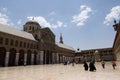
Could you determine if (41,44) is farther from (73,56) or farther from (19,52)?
(73,56)

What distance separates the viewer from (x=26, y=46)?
134ft

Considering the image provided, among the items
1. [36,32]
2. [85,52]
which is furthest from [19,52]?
[85,52]

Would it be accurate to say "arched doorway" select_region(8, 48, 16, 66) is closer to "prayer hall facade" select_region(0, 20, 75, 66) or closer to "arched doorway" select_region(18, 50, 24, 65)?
"prayer hall facade" select_region(0, 20, 75, 66)

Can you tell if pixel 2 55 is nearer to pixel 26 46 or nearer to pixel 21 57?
pixel 21 57

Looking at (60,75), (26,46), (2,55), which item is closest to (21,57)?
(26,46)

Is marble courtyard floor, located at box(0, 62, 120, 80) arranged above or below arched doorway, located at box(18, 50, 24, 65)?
below

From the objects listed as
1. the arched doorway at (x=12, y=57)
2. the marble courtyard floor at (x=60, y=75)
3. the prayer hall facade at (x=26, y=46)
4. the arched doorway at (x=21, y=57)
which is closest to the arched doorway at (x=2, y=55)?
the prayer hall facade at (x=26, y=46)

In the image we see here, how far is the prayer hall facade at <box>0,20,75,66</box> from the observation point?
110 ft

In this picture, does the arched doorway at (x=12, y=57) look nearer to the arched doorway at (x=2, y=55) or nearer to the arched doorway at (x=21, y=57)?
the arched doorway at (x=2, y=55)

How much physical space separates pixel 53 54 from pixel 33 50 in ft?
48.4

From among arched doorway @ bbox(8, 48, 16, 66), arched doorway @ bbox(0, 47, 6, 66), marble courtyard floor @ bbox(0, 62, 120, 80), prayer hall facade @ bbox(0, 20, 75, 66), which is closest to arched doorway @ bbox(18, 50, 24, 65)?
prayer hall facade @ bbox(0, 20, 75, 66)

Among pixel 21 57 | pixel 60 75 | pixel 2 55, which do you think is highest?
pixel 2 55

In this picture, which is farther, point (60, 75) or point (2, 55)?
point (2, 55)

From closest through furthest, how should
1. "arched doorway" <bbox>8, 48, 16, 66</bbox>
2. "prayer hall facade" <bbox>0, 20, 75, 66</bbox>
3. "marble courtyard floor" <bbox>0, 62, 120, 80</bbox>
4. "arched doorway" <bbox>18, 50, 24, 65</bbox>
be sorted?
1. "marble courtyard floor" <bbox>0, 62, 120, 80</bbox>
2. "prayer hall facade" <bbox>0, 20, 75, 66</bbox>
3. "arched doorway" <bbox>8, 48, 16, 66</bbox>
4. "arched doorway" <bbox>18, 50, 24, 65</bbox>
